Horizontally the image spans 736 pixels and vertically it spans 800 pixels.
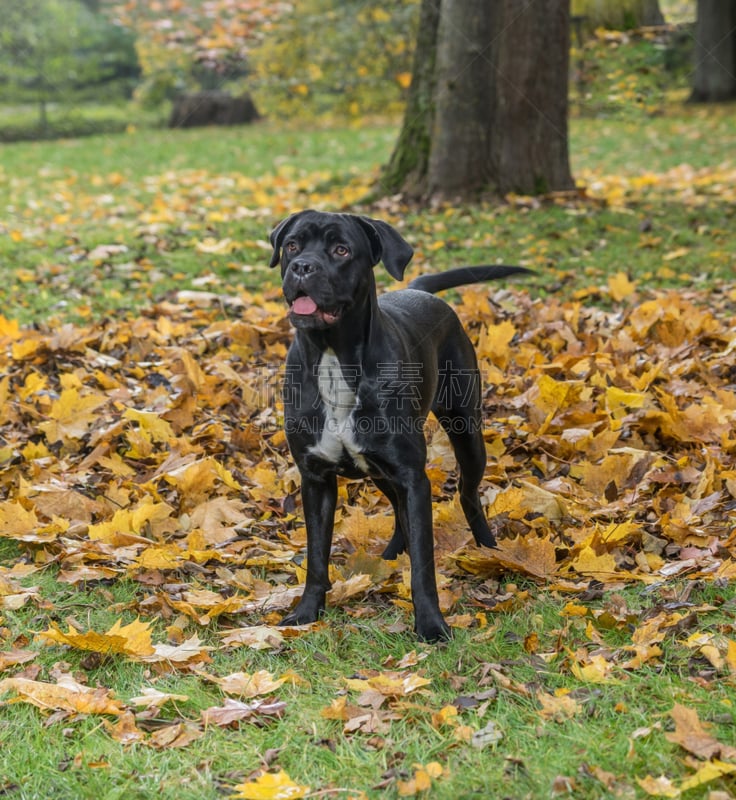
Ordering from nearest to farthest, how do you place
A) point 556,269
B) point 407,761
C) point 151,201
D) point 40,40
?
point 407,761, point 556,269, point 151,201, point 40,40

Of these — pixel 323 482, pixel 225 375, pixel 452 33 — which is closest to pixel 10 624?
pixel 323 482

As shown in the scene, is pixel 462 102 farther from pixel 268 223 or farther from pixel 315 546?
pixel 315 546

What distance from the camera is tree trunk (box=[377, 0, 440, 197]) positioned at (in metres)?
10.7

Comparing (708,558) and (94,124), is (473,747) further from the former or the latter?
(94,124)

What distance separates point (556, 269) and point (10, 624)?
19.9 ft

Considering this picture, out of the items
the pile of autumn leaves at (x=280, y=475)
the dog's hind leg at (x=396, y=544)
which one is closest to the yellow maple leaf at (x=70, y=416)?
the pile of autumn leaves at (x=280, y=475)

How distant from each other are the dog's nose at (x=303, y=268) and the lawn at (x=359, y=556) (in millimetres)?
1291

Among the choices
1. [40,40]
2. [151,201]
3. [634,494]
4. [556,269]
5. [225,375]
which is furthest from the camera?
[40,40]

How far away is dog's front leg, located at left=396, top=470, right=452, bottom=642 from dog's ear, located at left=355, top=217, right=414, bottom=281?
77 centimetres

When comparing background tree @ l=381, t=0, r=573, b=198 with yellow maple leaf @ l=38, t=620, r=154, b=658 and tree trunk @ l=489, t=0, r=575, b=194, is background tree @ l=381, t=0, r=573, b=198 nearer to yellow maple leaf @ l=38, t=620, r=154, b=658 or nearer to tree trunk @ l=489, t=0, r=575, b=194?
tree trunk @ l=489, t=0, r=575, b=194

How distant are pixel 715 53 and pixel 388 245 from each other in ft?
75.2

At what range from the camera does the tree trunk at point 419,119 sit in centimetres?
1070

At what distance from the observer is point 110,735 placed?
3.00m

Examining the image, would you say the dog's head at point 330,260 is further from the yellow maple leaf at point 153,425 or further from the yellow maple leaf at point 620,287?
the yellow maple leaf at point 620,287
